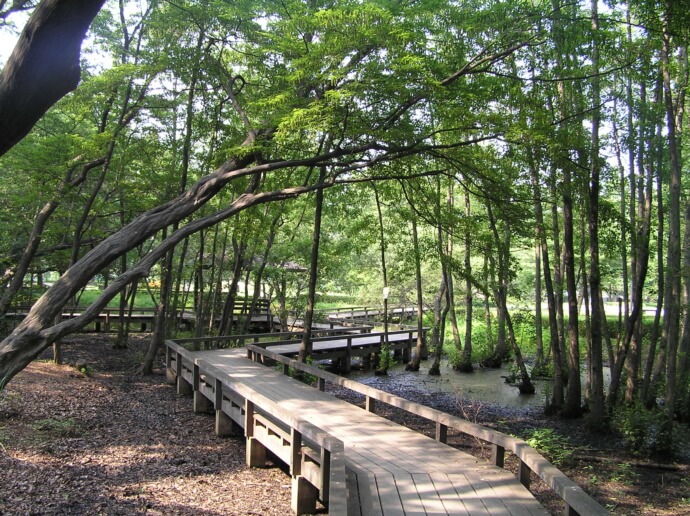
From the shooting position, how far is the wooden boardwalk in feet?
12.3

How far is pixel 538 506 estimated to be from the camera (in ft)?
12.4

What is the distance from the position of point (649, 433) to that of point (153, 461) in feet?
24.7

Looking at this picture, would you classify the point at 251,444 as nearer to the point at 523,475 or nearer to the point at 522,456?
the point at 523,475

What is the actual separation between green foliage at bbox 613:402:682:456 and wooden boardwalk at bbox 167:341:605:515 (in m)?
4.33

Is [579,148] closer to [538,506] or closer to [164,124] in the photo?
[538,506]

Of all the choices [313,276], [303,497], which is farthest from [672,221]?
[303,497]

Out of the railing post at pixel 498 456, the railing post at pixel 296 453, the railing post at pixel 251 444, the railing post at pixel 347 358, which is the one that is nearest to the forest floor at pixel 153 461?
the railing post at pixel 251 444

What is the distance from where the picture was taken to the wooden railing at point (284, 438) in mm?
3818

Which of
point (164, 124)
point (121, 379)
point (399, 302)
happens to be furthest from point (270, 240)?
point (399, 302)

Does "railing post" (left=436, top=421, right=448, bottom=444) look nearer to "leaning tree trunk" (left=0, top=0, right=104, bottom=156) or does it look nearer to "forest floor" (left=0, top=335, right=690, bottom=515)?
"forest floor" (left=0, top=335, right=690, bottom=515)

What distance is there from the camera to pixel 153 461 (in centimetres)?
593

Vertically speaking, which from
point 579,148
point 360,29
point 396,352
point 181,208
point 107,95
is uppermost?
point 107,95

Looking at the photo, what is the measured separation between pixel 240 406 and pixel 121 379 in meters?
5.49

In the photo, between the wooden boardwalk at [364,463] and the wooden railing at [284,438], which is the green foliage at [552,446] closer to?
the wooden boardwalk at [364,463]
